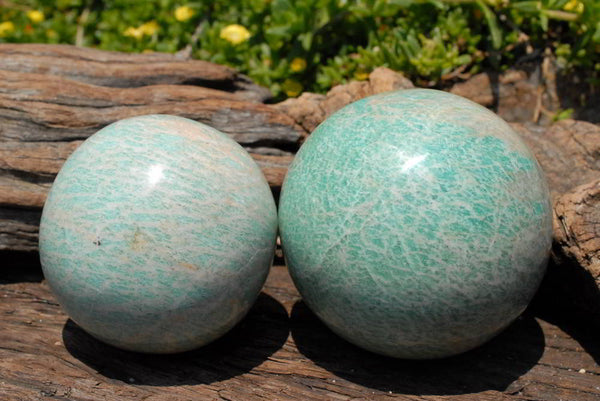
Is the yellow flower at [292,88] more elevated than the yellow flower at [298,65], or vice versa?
the yellow flower at [298,65]

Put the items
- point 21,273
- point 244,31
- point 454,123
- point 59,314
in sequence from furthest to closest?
point 244,31 < point 21,273 < point 59,314 < point 454,123

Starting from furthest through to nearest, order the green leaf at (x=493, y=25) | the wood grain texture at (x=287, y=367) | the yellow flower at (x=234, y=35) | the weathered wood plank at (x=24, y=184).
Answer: the yellow flower at (x=234, y=35), the green leaf at (x=493, y=25), the weathered wood plank at (x=24, y=184), the wood grain texture at (x=287, y=367)

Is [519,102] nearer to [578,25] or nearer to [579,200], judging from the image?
[578,25]

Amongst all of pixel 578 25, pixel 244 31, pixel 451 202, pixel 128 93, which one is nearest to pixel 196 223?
pixel 451 202

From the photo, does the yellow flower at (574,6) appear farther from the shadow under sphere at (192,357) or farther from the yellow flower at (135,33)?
the yellow flower at (135,33)

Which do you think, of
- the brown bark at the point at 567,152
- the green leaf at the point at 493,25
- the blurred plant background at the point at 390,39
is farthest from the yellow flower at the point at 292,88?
the brown bark at the point at 567,152
